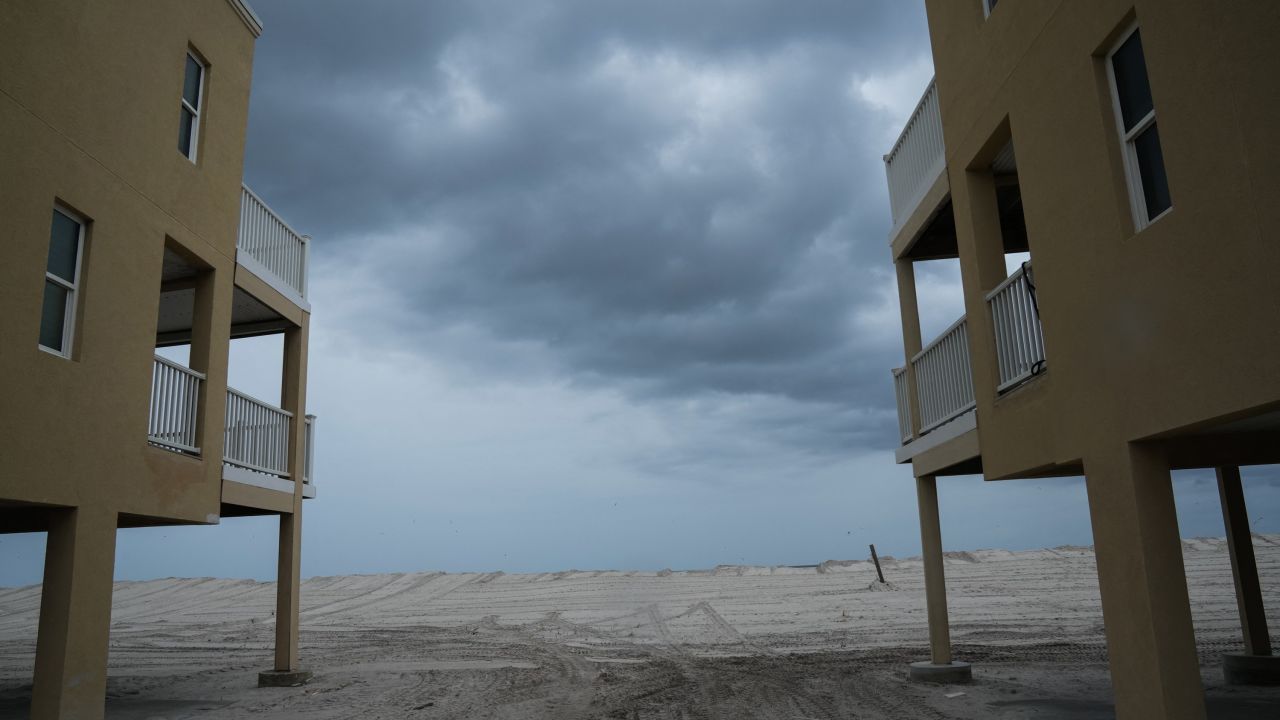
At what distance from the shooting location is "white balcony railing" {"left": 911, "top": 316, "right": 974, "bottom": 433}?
10453 millimetres

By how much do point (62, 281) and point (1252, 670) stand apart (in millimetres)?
15589

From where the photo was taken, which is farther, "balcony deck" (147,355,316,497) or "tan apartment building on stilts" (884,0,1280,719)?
"balcony deck" (147,355,316,497)

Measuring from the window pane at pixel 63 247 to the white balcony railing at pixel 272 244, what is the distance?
3.66 metres

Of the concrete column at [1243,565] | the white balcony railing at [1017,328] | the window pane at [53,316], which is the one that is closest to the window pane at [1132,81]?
the white balcony railing at [1017,328]

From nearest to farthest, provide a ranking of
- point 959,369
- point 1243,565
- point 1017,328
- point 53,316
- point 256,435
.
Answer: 1. point 1017,328
2. point 53,316
3. point 959,369
4. point 1243,565
5. point 256,435

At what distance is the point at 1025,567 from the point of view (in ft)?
104

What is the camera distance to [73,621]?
9055mm

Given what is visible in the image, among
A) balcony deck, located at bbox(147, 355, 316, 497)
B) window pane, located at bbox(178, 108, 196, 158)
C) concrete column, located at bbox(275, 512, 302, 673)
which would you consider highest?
window pane, located at bbox(178, 108, 196, 158)

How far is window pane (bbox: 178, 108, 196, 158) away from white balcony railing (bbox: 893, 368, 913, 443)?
35.9 ft

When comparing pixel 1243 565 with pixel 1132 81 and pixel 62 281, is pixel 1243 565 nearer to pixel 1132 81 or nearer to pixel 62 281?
pixel 1132 81

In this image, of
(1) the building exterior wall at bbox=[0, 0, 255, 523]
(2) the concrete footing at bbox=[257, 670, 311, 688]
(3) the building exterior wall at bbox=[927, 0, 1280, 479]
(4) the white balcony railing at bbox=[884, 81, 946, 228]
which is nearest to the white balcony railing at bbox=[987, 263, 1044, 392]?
(3) the building exterior wall at bbox=[927, 0, 1280, 479]

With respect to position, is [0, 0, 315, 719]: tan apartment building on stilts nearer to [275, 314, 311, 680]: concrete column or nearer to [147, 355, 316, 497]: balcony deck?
[147, 355, 316, 497]: balcony deck

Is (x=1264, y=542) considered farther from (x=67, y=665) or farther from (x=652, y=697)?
(x=67, y=665)

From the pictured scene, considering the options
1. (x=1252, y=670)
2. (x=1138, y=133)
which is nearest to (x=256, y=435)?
(x=1138, y=133)
